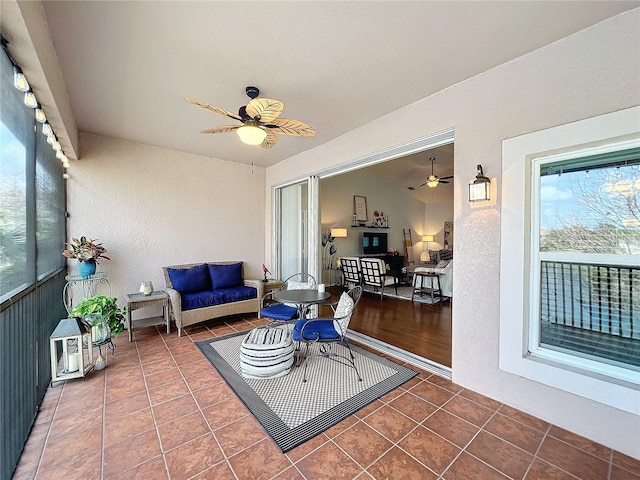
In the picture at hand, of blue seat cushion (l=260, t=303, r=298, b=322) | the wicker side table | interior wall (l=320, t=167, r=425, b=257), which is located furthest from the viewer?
interior wall (l=320, t=167, r=425, b=257)

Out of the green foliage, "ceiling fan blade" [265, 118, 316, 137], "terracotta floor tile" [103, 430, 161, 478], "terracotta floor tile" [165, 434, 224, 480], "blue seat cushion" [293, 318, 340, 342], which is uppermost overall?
"ceiling fan blade" [265, 118, 316, 137]

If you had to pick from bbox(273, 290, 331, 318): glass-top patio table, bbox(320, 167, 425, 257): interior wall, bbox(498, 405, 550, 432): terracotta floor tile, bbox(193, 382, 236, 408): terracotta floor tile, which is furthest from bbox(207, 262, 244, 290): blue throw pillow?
bbox(498, 405, 550, 432): terracotta floor tile

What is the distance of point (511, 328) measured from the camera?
6.83 ft

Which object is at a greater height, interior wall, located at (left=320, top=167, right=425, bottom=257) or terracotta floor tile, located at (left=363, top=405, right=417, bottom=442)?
interior wall, located at (left=320, top=167, right=425, bottom=257)

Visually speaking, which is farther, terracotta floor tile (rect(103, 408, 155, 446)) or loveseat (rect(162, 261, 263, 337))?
loveseat (rect(162, 261, 263, 337))

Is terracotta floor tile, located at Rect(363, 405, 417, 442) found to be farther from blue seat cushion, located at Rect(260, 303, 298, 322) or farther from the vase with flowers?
the vase with flowers

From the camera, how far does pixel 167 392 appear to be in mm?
2309

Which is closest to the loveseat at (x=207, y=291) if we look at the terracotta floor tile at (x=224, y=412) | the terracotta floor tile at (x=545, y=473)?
the terracotta floor tile at (x=224, y=412)

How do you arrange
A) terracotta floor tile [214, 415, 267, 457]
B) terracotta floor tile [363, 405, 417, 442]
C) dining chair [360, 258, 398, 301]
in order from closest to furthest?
terracotta floor tile [214, 415, 267, 457]
terracotta floor tile [363, 405, 417, 442]
dining chair [360, 258, 398, 301]

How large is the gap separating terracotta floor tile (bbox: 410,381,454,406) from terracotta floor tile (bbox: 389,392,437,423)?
6cm

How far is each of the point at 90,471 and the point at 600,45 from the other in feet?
13.4

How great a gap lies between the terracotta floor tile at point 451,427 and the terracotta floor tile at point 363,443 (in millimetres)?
395

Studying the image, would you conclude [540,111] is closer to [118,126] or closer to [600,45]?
[600,45]

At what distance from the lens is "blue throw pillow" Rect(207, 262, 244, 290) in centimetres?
435
